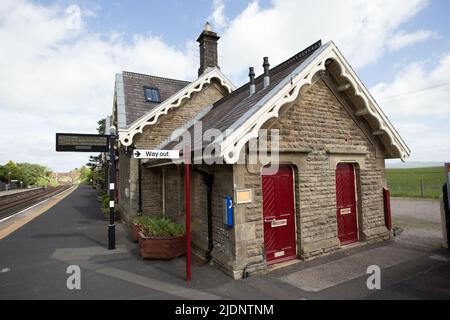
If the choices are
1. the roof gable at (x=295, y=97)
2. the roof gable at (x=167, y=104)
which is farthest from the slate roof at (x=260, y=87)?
the roof gable at (x=167, y=104)

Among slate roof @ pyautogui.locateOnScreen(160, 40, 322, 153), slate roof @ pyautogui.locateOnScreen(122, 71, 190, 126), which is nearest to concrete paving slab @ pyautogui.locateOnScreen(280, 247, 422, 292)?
slate roof @ pyautogui.locateOnScreen(160, 40, 322, 153)

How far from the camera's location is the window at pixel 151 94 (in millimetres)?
13595

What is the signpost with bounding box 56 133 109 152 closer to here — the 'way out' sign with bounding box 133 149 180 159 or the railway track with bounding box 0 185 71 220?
the 'way out' sign with bounding box 133 149 180 159

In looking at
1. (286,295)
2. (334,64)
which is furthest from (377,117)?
(286,295)

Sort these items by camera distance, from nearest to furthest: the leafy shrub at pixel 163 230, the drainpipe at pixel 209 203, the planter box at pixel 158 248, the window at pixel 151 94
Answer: the drainpipe at pixel 209 203, the planter box at pixel 158 248, the leafy shrub at pixel 163 230, the window at pixel 151 94

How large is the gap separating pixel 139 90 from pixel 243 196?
400 inches

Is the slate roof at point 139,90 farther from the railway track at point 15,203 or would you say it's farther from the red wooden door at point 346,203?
the railway track at point 15,203

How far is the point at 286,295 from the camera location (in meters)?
5.14

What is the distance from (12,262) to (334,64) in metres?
10.6

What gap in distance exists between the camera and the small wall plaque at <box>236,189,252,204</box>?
6.14 metres

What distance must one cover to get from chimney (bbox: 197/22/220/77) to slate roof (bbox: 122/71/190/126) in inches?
94.5

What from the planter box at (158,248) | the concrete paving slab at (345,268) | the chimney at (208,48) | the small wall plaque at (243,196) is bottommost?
the concrete paving slab at (345,268)

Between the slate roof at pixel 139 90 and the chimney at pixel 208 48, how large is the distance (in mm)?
2401
